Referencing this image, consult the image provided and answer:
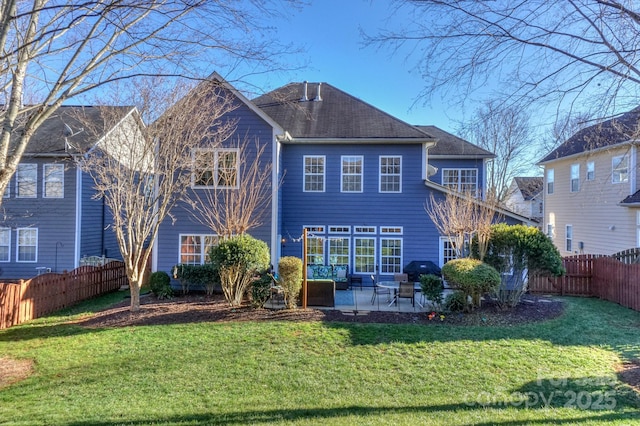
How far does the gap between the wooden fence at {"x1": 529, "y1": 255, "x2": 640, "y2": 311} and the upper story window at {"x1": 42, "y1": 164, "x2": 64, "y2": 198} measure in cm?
1942

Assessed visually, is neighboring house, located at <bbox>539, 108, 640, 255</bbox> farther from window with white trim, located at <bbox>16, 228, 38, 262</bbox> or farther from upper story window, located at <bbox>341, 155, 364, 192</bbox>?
window with white trim, located at <bbox>16, 228, 38, 262</bbox>

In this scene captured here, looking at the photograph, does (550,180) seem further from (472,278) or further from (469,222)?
(472,278)

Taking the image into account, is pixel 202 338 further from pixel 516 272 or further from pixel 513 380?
pixel 516 272

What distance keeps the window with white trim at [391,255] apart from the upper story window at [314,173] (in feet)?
11.1

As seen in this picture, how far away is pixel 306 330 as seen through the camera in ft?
24.8

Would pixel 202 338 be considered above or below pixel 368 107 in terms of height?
below

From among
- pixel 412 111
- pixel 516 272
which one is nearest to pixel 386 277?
pixel 516 272

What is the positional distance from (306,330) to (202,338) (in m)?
2.20

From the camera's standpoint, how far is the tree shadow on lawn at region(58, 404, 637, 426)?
4258 millimetres

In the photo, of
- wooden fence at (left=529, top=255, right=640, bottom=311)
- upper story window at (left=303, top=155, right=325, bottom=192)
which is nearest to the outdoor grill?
wooden fence at (left=529, top=255, right=640, bottom=311)

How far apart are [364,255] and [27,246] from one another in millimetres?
14524

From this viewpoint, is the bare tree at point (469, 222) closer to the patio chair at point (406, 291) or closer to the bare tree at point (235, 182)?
the patio chair at point (406, 291)

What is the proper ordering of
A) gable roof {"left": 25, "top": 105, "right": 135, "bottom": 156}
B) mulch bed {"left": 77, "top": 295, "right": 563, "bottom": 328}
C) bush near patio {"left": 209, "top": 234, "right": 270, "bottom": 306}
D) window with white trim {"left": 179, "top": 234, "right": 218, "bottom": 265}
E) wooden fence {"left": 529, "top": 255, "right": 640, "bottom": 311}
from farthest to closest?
gable roof {"left": 25, "top": 105, "right": 135, "bottom": 156} < window with white trim {"left": 179, "top": 234, "right": 218, "bottom": 265} < wooden fence {"left": 529, "top": 255, "right": 640, "bottom": 311} < bush near patio {"left": 209, "top": 234, "right": 270, "bottom": 306} < mulch bed {"left": 77, "top": 295, "right": 563, "bottom": 328}

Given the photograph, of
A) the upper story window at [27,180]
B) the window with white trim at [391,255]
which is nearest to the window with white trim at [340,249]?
the window with white trim at [391,255]
